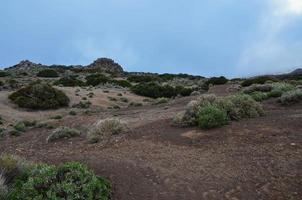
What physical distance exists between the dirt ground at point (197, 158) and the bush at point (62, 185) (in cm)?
56

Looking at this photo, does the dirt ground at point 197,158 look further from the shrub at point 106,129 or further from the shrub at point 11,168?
the shrub at point 11,168

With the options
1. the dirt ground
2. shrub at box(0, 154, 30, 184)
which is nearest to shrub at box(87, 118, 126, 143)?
the dirt ground

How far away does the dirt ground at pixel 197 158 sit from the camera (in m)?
9.17

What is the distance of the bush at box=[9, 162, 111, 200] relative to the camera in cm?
820

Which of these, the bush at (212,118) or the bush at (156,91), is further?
the bush at (156,91)

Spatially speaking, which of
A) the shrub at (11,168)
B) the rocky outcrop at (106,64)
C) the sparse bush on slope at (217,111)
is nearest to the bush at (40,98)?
the sparse bush on slope at (217,111)

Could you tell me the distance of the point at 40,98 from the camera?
3047 centimetres

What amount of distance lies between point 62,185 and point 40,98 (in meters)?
22.9

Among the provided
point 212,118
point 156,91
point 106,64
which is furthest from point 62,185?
point 106,64

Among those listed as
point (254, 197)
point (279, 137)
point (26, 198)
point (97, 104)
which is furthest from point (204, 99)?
point (97, 104)

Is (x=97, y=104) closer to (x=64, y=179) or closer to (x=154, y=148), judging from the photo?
(x=154, y=148)

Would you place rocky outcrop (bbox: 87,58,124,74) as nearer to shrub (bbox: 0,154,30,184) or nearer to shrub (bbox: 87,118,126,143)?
shrub (bbox: 87,118,126,143)

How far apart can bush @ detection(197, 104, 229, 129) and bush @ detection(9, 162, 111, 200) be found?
5645 mm

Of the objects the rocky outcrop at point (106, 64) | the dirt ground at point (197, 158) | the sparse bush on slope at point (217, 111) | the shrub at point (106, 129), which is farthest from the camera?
the rocky outcrop at point (106, 64)
